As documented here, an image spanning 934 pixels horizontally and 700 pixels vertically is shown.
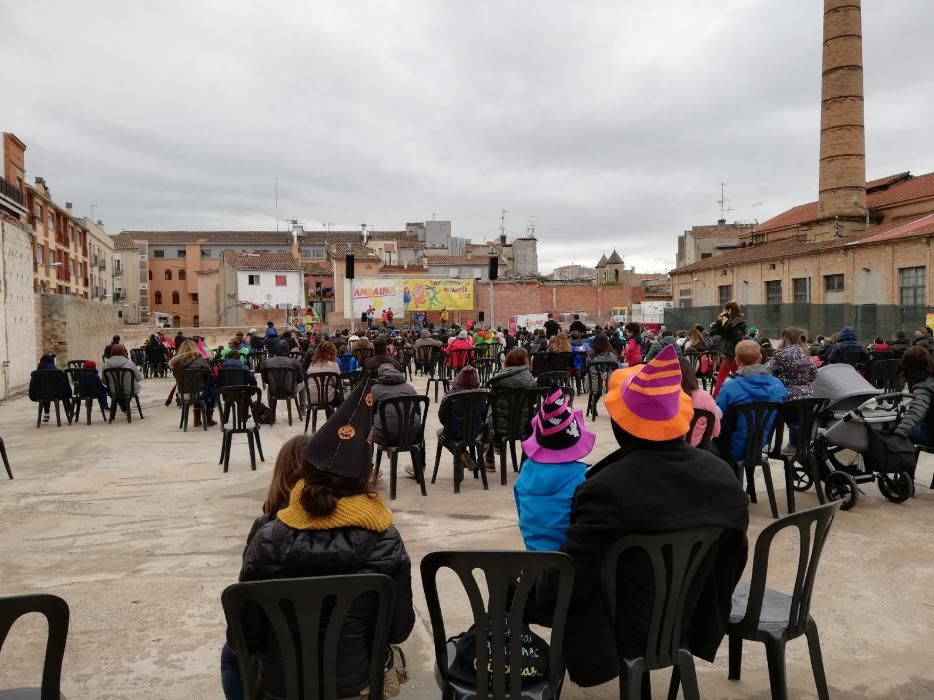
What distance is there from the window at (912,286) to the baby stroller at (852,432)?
2264 centimetres

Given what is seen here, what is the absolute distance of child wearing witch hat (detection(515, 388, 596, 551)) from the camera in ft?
8.82

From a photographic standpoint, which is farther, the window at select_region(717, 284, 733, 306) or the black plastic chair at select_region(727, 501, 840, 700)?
the window at select_region(717, 284, 733, 306)

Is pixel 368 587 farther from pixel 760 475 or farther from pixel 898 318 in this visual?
pixel 898 318

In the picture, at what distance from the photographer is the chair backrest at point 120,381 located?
10.5 metres

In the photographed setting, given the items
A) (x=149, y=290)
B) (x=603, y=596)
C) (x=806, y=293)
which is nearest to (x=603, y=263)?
(x=806, y=293)

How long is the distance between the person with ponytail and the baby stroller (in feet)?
13.7

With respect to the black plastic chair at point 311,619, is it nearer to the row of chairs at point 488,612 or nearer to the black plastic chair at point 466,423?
the row of chairs at point 488,612

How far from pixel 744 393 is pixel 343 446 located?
380cm

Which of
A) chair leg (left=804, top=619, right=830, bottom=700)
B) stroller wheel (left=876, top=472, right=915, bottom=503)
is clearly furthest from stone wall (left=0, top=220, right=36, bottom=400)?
chair leg (left=804, top=619, right=830, bottom=700)

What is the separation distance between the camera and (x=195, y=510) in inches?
220

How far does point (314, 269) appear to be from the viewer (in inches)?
2303

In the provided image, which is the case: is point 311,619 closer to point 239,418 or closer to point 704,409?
point 704,409

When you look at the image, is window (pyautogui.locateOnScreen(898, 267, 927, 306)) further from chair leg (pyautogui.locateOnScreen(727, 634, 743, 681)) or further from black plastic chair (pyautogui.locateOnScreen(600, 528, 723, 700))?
black plastic chair (pyautogui.locateOnScreen(600, 528, 723, 700))

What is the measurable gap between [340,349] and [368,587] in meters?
12.1
